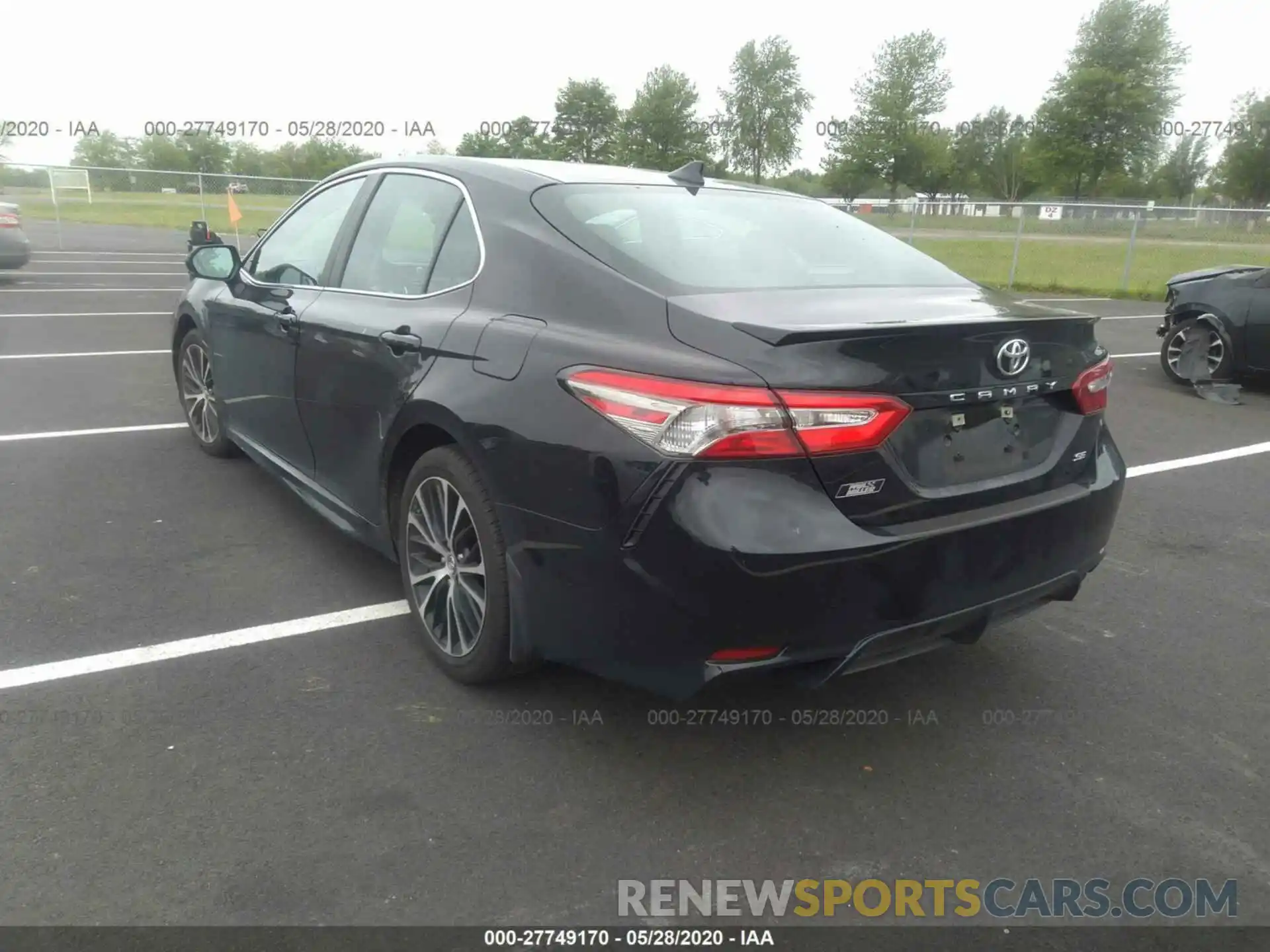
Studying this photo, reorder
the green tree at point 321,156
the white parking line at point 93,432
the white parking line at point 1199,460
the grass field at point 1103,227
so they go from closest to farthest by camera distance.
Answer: the white parking line at point 93,432 < the white parking line at point 1199,460 < the grass field at point 1103,227 < the green tree at point 321,156

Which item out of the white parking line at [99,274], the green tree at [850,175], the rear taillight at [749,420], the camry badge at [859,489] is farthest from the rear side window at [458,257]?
the green tree at [850,175]

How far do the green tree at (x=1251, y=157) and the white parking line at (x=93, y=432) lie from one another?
204ft

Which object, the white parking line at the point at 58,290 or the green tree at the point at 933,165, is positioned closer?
the white parking line at the point at 58,290

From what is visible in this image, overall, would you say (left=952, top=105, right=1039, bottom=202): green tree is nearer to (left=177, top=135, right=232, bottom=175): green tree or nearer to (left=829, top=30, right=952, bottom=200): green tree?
(left=829, top=30, right=952, bottom=200): green tree

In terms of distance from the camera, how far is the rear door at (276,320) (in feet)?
13.4

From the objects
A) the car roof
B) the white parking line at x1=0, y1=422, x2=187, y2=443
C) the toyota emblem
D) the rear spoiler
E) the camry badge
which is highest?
the car roof

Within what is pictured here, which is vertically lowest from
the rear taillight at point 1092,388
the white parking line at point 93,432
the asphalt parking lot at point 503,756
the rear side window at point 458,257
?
the asphalt parking lot at point 503,756

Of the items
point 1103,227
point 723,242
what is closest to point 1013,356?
point 723,242

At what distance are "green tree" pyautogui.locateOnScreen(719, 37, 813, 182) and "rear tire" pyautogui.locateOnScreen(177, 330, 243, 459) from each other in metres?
58.4

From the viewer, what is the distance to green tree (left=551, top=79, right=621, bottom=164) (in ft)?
209

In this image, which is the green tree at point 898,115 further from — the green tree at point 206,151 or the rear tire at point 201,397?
the rear tire at point 201,397

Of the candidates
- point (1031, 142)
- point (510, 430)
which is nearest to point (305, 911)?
point (510, 430)
